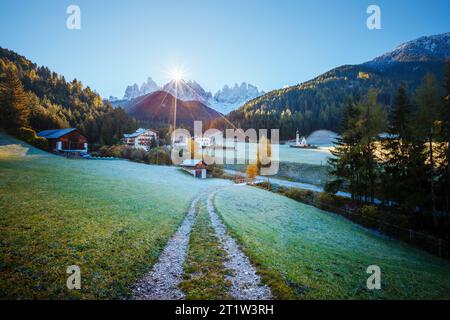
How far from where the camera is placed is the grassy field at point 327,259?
37.0ft

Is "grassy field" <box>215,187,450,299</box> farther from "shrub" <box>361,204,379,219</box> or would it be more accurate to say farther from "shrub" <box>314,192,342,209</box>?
"shrub" <box>314,192,342,209</box>

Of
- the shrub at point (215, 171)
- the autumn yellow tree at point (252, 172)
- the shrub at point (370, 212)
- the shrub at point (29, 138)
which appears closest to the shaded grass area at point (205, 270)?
the shrub at point (370, 212)

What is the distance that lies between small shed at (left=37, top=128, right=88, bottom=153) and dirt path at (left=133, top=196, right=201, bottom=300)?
76.1 m

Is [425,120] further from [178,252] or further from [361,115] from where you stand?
[178,252]

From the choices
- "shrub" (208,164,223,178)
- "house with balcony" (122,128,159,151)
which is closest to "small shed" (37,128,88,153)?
"house with balcony" (122,128,159,151)

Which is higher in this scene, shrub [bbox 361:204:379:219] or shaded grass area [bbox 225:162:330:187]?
shaded grass area [bbox 225:162:330:187]

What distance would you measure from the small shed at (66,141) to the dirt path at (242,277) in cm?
7846

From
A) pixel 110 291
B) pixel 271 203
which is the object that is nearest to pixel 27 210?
pixel 110 291

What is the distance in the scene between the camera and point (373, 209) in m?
32.2

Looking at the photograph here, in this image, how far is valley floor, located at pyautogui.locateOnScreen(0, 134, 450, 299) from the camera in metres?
9.49

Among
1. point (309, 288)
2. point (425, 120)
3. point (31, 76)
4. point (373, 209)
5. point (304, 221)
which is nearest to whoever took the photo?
point (309, 288)

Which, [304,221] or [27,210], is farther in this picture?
[304,221]

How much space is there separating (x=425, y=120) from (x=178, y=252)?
33.3 metres
